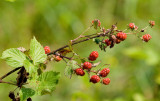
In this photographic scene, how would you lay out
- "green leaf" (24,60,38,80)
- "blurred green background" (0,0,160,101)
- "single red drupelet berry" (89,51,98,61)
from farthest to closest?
"blurred green background" (0,0,160,101) < "single red drupelet berry" (89,51,98,61) < "green leaf" (24,60,38,80)

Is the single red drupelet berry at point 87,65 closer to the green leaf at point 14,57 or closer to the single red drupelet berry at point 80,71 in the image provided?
the single red drupelet berry at point 80,71

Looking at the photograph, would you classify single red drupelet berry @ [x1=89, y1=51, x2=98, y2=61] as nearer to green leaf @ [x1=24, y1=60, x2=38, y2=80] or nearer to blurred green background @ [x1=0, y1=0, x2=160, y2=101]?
green leaf @ [x1=24, y1=60, x2=38, y2=80]

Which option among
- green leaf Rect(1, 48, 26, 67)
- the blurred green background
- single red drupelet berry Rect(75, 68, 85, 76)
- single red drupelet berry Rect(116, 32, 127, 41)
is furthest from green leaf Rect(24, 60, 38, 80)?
the blurred green background

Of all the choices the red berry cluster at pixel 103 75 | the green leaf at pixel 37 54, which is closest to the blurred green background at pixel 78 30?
the red berry cluster at pixel 103 75

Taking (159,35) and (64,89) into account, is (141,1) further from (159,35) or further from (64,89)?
(64,89)

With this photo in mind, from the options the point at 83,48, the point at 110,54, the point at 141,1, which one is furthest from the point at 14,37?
the point at 141,1

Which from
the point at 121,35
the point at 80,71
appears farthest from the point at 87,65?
the point at 121,35
